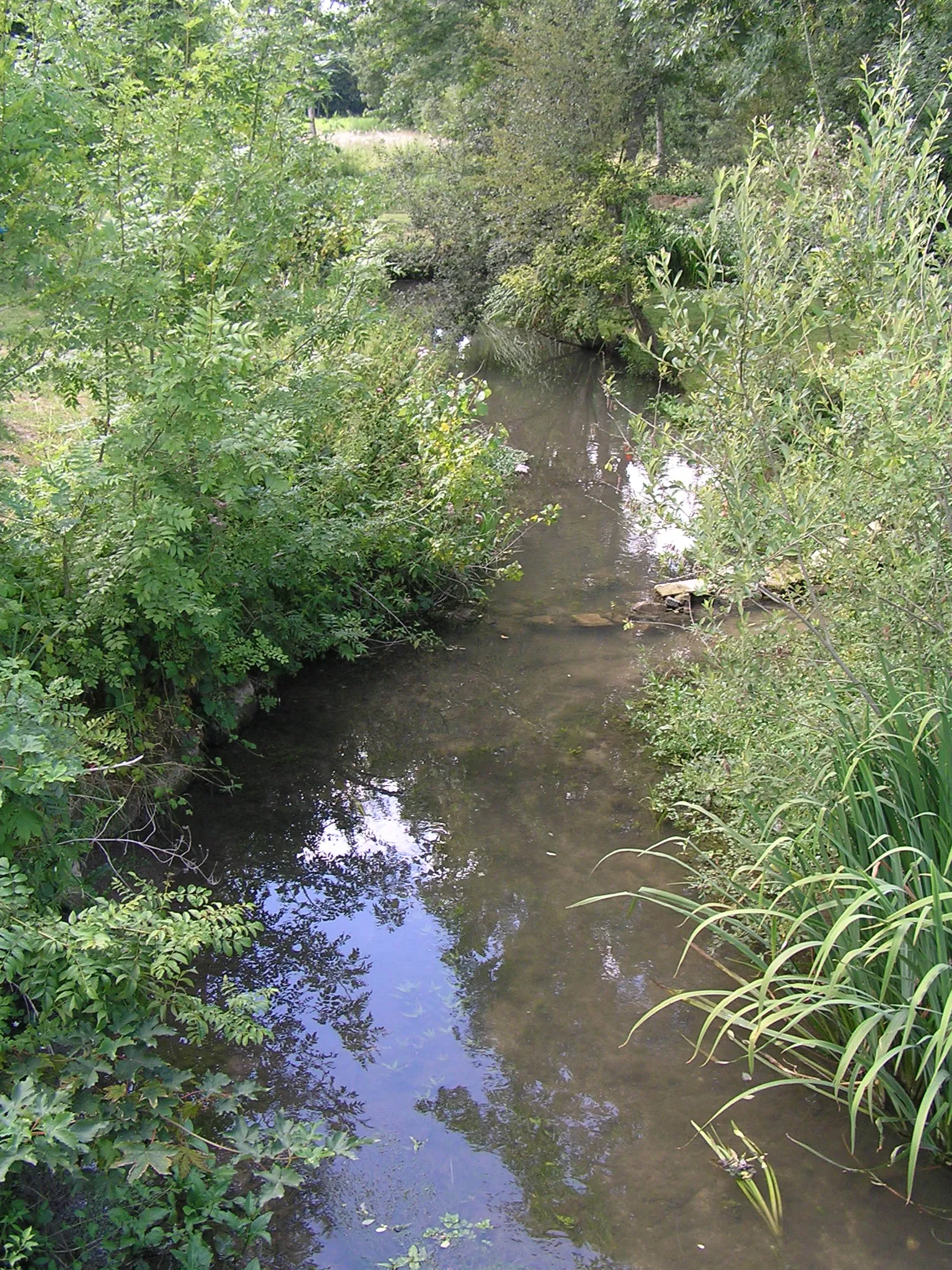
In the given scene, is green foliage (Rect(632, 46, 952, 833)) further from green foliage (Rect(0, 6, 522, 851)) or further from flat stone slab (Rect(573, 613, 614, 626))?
flat stone slab (Rect(573, 613, 614, 626))

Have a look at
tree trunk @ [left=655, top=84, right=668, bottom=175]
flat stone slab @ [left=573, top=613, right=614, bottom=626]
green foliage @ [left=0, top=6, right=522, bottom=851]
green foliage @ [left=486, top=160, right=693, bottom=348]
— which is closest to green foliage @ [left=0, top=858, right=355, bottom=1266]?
green foliage @ [left=0, top=6, right=522, bottom=851]

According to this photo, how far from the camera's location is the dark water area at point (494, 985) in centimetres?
326

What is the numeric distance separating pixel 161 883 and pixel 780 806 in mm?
2952

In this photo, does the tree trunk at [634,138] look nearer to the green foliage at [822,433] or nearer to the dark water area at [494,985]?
the dark water area at [494,985]

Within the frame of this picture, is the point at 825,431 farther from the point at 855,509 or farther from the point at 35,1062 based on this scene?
the point at 35,1062

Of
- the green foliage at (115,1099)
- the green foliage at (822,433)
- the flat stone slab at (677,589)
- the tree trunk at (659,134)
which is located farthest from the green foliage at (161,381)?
the tree trunk at (659,134)

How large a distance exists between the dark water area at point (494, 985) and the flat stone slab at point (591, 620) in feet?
0.52

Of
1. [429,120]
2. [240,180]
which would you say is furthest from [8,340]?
[429,120]

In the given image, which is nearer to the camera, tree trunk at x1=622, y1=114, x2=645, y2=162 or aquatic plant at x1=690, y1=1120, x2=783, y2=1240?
aquatic plant at x1=690, y1=1120, x2=783, y2=1240

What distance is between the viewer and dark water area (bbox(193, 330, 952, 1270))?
3.26 meters

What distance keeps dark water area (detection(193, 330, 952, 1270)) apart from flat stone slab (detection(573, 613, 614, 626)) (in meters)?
0.16

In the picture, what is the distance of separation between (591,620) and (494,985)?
13.4ft

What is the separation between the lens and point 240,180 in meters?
5.02

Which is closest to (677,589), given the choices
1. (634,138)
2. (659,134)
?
(634,138)
